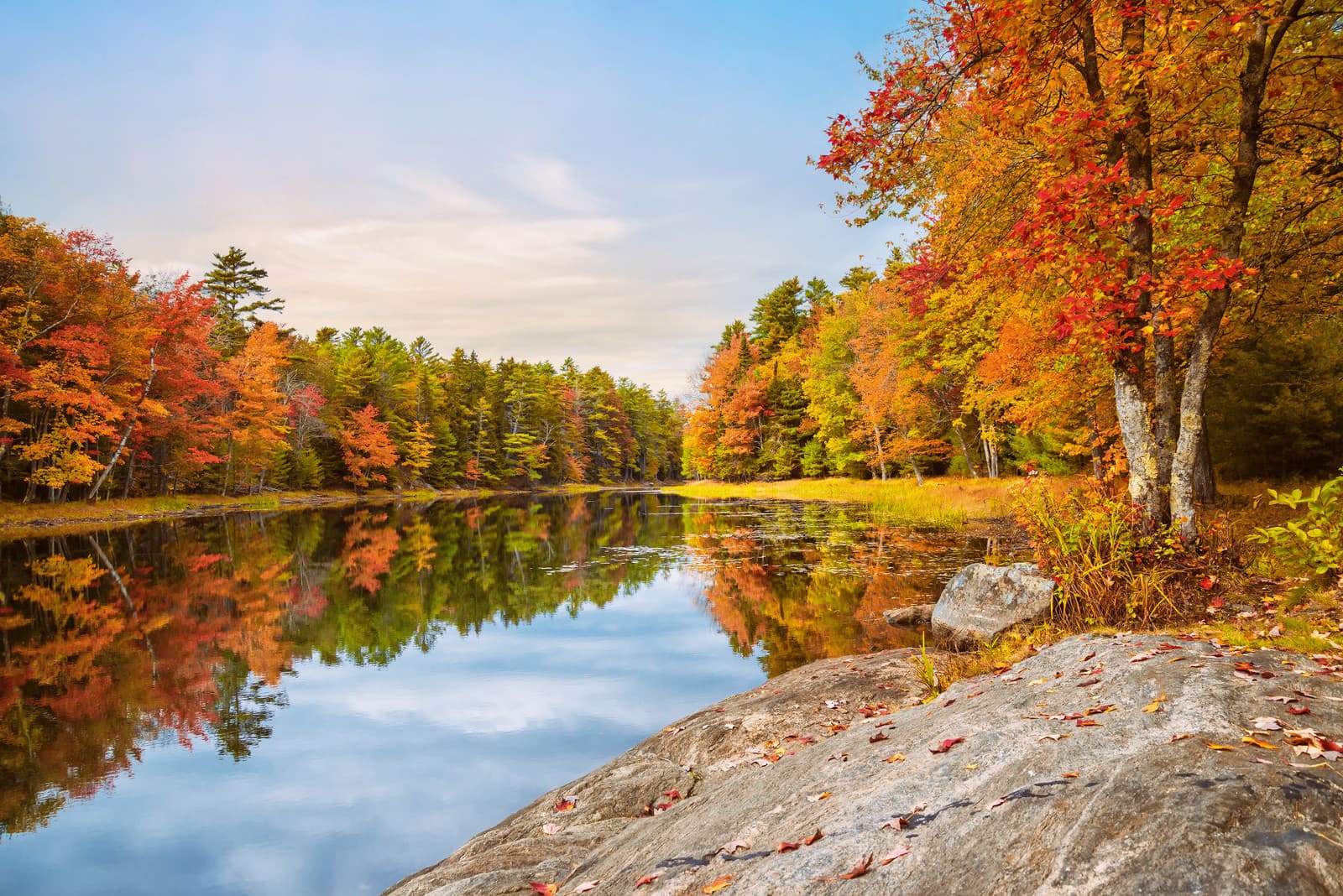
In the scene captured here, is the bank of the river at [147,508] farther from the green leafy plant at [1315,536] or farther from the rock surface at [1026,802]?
the green leafy plant at [1315,536]

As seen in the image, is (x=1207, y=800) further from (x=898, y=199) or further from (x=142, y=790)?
(x=142, y=790)

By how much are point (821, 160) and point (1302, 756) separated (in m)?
5.46

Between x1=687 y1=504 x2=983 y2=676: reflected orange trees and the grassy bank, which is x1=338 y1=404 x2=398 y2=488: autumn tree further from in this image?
x1=687 y1=504 x2=983 y2=676: reflected orange trees

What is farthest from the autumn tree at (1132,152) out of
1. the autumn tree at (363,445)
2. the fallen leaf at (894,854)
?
the autumn tree at (363,445)

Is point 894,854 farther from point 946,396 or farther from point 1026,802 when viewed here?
point 946,396

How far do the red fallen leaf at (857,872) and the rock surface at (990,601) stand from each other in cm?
541

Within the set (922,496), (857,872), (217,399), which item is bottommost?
(922,496)

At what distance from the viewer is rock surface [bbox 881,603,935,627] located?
9.71 metres

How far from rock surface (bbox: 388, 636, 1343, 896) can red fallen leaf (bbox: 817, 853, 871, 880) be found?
3 centimetres

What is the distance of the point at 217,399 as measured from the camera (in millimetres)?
35062

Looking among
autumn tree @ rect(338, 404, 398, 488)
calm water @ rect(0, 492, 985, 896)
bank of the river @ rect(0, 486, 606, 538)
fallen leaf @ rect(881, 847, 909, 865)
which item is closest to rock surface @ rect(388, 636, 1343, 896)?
fallen leaf @ rect(881, 847, 909, 865)

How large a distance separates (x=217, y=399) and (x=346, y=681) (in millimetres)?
33195

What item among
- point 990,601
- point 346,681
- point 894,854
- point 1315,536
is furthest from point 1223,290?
point 346,681

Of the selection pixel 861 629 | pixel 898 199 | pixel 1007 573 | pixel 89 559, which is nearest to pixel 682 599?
pixel 861 629
